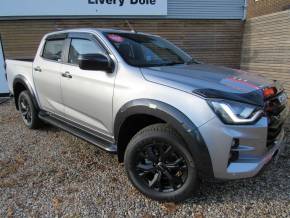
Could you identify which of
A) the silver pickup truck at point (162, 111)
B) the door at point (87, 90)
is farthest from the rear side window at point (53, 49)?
the door at point (87, 90)

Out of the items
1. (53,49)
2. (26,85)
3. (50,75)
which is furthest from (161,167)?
(26,85)

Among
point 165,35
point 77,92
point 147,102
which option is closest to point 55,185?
point 77,92

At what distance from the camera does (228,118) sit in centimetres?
241

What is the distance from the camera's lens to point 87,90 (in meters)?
3.42

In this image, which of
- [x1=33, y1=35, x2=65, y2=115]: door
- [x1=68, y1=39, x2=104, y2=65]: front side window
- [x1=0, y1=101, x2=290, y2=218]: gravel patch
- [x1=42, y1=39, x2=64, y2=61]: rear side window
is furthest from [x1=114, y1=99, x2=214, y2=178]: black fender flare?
[x1=42, y1=39, x2=64, y2=61]: rear side window

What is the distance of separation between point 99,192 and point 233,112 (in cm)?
170

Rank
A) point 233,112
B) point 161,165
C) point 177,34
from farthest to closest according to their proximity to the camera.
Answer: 1. point 177,34
2. point 161,165
3. point 233,112

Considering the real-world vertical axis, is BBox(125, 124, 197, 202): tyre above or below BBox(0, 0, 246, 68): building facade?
below

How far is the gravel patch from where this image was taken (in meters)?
2.77

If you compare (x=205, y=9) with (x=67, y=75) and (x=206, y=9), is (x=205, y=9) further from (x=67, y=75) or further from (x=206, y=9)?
(x=67, y=75)

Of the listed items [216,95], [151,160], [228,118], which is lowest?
[151,160]

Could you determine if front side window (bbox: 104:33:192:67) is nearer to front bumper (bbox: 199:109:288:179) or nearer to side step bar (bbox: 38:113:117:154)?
side step bar (bbox: 38:113:117:154)

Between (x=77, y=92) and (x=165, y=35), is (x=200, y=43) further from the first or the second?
(x=77, y=92)

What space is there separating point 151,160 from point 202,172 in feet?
1.91
